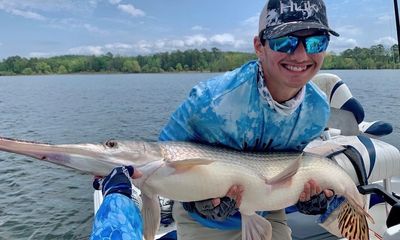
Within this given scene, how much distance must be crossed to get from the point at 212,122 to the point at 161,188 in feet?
1.77

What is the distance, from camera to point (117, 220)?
59.7 inches

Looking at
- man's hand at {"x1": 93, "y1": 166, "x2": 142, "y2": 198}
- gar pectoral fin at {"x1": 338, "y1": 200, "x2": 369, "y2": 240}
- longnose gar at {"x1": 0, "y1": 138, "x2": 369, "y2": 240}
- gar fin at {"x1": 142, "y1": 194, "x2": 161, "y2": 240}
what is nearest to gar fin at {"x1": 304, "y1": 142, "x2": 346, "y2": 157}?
gar pectoral fin at {"x1": 338, "y1": 200, "x2": 369, "y2": 240}

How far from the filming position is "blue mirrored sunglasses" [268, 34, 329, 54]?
2590 millimetres

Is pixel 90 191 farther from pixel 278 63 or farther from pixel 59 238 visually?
pixel 278 63

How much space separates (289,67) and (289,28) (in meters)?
0.24

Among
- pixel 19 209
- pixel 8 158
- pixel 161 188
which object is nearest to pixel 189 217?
pixel 161 188

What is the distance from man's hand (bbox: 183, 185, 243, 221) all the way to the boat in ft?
3.37

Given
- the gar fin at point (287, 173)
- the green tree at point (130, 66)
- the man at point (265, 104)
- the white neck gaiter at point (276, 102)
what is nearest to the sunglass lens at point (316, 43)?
the man at point (265, 104)

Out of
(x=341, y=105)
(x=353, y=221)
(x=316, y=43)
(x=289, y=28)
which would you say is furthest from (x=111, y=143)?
(x=341, y=105)

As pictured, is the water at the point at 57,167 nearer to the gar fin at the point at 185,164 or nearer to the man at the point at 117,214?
the gar fin at the point at 185,164

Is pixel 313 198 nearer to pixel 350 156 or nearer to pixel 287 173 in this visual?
pixel 287 173

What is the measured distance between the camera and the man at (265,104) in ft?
8.65

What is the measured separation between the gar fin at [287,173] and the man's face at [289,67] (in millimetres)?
458

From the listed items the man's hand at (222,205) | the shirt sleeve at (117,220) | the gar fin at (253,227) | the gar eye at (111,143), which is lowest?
the gar fin at (253,227)
